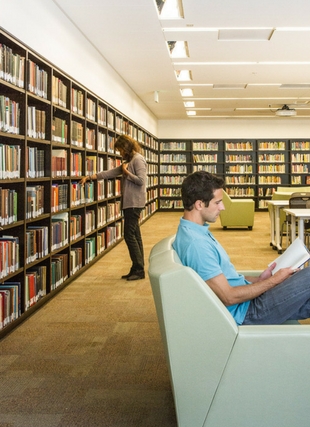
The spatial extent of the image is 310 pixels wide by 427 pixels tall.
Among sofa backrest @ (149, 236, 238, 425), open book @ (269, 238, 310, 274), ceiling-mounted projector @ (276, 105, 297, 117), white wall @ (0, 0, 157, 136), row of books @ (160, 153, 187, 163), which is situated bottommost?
sofa backrest @ (149, 236, 238, 425)

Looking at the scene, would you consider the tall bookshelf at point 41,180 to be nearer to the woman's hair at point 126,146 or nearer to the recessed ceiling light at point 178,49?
the woman's hair at point 126,146

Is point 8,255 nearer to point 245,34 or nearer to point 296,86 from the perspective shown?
point 245,34

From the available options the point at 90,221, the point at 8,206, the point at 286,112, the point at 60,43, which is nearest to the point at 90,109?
the point at 60,43

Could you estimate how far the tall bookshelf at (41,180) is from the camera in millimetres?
3723

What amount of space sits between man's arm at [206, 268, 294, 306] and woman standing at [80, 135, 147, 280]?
10.8ft

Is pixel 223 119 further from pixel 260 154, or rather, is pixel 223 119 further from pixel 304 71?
pixel 304 71

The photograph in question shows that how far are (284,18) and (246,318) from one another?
435 cm

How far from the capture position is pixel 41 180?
4.39 meters

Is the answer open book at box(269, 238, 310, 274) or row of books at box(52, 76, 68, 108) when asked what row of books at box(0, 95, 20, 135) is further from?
open book at box(269, 238, 310, 274)

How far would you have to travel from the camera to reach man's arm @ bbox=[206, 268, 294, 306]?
7.08 ft

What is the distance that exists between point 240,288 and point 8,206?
81.2 inches

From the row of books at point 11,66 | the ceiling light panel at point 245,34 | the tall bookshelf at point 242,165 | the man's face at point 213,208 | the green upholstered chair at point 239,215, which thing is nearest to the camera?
the man's face at point 213,208

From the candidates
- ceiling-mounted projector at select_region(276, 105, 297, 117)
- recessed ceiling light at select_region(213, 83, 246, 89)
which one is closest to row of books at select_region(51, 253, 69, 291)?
recessed ceiling light at select_region(213, 83, 246, 89)

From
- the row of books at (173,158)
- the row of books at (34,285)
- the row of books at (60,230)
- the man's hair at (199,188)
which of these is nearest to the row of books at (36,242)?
the row of books at (34,285)
